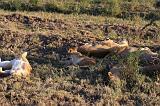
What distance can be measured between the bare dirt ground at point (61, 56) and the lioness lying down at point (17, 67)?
0.53 feet

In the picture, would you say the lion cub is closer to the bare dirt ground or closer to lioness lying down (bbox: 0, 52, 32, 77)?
the bare dirt ground

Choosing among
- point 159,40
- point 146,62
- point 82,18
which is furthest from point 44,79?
point 82,18

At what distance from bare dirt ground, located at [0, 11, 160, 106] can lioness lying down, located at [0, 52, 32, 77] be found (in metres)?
0.16

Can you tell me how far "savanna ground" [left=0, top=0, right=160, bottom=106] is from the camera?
7.56 m

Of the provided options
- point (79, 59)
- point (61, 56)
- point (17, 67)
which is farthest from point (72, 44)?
point (17, 67)

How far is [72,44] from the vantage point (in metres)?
9.70

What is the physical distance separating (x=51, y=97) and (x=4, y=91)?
714mm

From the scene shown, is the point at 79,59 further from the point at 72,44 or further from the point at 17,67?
the point at 17,67

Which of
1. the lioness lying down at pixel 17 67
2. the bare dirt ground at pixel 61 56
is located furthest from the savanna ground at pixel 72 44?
the lioness lying down at pixel 17 67

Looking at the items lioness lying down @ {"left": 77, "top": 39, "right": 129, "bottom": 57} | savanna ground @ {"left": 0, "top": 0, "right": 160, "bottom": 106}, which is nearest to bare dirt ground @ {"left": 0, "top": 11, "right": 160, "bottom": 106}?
savanna ground @ {"left": 0, "top": 0, "right": 160, "bottom": 106}

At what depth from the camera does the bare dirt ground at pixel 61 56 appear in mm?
7508

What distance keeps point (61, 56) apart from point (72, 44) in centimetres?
51

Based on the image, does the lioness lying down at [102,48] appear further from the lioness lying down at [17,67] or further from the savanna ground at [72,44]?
the lioness lying down at [17,67]

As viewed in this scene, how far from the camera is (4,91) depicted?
763 centimetres
